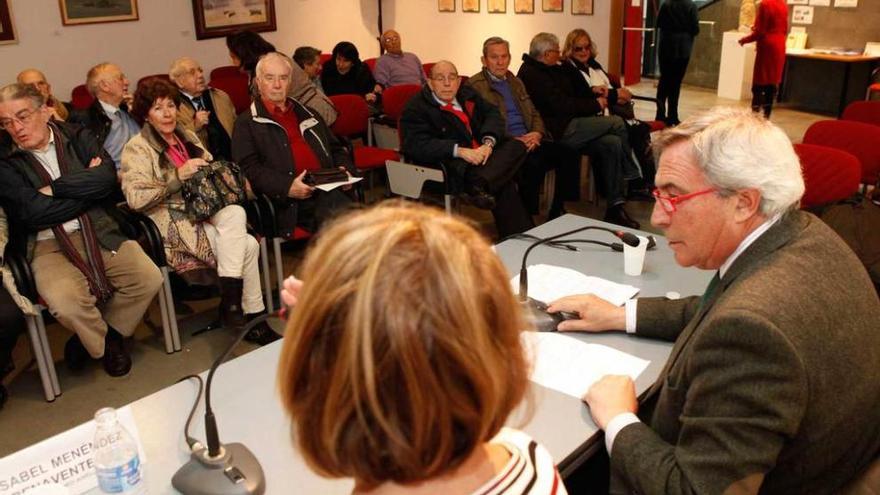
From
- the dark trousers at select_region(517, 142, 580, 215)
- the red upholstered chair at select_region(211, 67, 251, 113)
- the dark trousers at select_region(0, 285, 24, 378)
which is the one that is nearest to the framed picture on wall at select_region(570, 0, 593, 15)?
the dark trousers at select_region(517, 142, 580, 215)

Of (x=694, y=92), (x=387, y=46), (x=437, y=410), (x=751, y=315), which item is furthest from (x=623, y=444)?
(x=694, y=92)

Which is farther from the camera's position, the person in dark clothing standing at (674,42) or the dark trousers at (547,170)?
the person in dark clothing standing at (674,42)

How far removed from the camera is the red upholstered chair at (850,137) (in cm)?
382

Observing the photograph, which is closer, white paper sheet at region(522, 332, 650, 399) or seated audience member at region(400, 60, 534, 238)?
white paper sheet at region(522, 332, 650, 399)

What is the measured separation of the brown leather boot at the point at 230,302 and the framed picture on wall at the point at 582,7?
4.86 meters

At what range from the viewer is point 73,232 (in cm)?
313

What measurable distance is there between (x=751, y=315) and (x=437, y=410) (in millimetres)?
686

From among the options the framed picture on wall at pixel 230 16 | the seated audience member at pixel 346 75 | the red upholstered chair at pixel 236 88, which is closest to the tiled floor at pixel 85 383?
the red upholstered chair at pixel 236 88

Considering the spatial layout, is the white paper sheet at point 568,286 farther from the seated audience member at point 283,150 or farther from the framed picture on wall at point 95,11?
the framed picture on wall at point 95,11

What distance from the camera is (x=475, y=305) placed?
0.75 meters

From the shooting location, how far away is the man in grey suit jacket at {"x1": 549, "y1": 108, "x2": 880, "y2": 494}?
3.91 feet

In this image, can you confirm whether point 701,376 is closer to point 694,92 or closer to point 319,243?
point 319,243

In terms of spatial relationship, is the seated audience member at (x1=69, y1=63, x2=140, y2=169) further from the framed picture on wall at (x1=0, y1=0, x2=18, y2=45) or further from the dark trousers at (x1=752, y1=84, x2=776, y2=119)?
the dark trousers at (x1=752, y1=84, x2=776, y2=119)

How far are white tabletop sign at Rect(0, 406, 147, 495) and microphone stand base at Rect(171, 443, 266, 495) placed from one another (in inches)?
6.6
